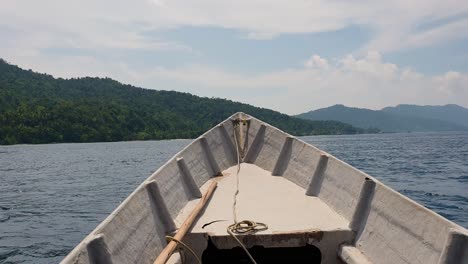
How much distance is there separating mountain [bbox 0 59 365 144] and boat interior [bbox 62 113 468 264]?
95.6 meters

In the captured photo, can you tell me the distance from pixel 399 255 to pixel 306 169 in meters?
3.94

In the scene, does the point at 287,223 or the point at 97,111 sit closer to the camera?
the point at 287,223

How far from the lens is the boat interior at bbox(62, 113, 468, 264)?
3770mm

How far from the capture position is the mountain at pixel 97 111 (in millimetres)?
94812

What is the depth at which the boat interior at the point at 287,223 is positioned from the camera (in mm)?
3770

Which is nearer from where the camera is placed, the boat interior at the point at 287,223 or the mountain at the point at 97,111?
Result: the boat interior at the point at 287,223

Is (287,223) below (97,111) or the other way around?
below

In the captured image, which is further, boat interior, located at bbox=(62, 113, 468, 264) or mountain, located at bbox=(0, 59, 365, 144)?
mountain, located at bbox=(0, 59, 365, 144)

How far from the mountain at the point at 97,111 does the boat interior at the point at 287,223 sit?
3763 inches

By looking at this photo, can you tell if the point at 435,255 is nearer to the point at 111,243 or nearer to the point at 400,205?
the point at 400,205

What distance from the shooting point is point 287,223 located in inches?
210

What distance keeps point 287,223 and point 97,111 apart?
109 meters

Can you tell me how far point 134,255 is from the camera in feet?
13.6

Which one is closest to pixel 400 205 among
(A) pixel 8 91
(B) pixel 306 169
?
(B) pixel 306 169
